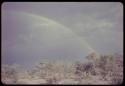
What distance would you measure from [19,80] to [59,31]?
644mm

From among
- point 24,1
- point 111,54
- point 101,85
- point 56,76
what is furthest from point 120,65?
point 24,1

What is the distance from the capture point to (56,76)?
193cm

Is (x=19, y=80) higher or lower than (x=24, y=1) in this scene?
lower

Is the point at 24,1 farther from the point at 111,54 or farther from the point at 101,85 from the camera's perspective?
the point at 101,85

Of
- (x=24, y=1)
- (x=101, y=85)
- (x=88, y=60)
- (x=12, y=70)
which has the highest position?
(x=24, y=1)

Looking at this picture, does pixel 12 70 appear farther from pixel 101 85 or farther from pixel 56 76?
pixel 101 85

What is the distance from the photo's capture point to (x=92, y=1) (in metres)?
1.94

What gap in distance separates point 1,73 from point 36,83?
0.36 m

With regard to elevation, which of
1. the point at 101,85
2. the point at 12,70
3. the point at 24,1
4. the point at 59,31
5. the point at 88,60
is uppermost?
the point at 24,1

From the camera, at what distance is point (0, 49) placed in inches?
76.7

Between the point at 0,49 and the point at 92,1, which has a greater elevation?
the point at 92,1

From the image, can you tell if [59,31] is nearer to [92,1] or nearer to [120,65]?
[92,1]

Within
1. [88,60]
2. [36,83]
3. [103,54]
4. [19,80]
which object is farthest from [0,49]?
[103,54]

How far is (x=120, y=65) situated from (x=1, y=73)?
3.92 feet
